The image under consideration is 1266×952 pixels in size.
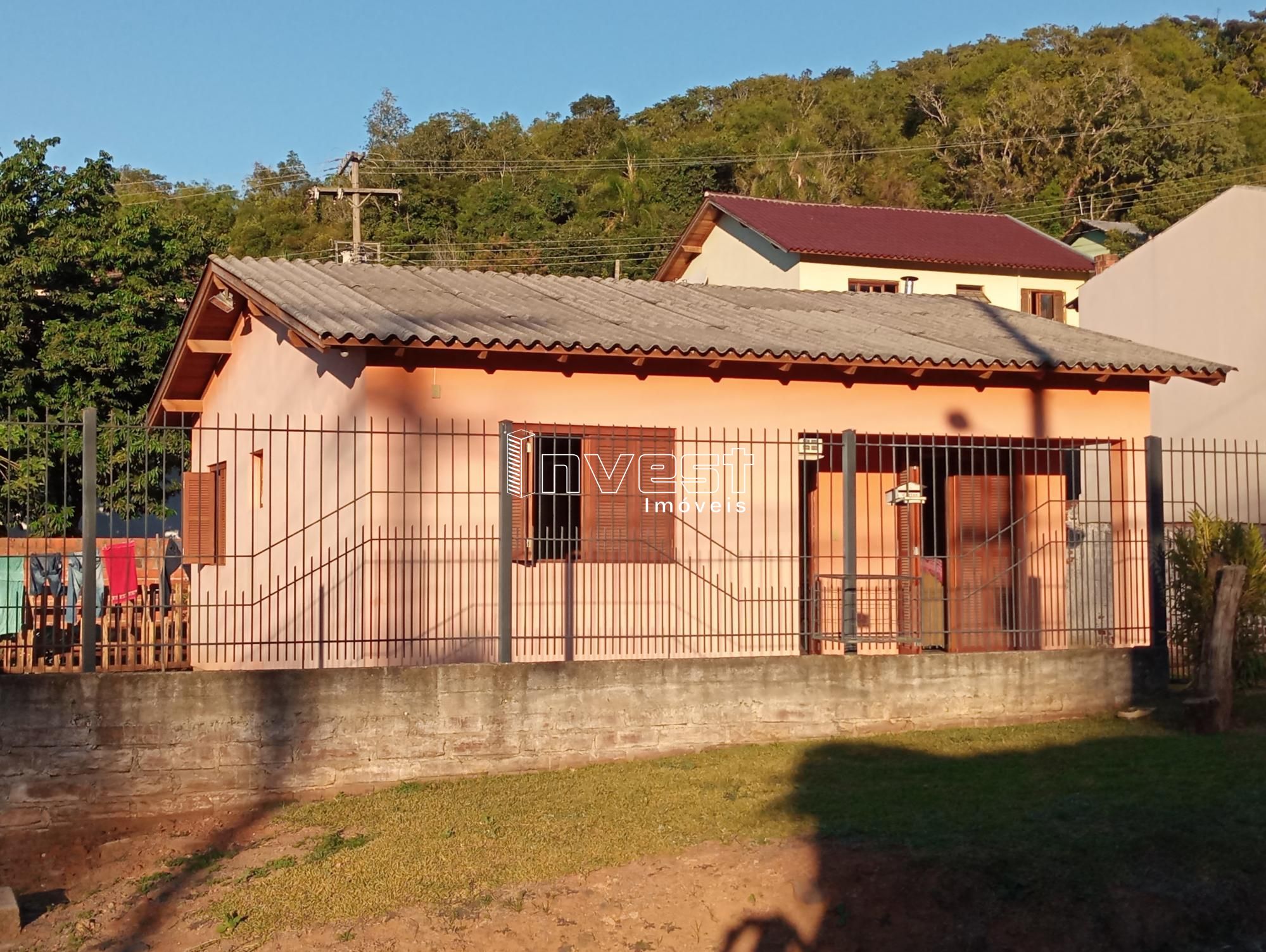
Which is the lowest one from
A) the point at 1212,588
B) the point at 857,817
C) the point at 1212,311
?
the point at 857,817

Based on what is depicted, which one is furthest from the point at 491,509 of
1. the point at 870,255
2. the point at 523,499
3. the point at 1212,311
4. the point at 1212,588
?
the point at 870,255

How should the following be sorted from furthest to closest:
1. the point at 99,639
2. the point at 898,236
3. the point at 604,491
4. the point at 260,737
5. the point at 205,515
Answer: the point at 898,236 < the point at 205,515 < the point at 604,491 < the point at 99,639 < the point at 260,737

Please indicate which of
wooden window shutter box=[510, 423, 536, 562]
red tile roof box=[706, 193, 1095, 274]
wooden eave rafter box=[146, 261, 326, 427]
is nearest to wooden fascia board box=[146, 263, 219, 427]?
wooden eave rafter box=[146, 261, 326, 427]

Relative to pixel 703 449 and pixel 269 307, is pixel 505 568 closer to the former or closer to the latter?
pixel 703 449

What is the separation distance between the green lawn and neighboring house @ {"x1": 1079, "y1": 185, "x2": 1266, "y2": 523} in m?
11.2

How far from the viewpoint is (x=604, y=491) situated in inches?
499

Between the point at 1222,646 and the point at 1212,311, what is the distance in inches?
518

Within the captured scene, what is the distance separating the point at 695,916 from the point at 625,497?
623 cm

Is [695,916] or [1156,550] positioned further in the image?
[1156,550]

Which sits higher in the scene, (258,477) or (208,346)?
(208,346)

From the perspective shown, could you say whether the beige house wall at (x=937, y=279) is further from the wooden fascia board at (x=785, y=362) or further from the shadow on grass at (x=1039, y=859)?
the shadow on grass at (x=1039, y=859)

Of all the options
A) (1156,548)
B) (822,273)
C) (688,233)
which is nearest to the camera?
(1156,548)

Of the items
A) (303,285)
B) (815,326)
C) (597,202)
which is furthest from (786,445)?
(597,202)

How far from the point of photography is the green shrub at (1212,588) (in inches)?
399
